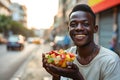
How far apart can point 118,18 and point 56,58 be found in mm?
12449

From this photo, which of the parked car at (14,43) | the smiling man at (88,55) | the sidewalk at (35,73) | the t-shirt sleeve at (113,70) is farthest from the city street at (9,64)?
the t-shirt sleeve at (113,70)

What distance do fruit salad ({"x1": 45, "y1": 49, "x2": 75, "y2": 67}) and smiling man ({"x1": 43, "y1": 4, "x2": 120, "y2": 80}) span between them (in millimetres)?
40

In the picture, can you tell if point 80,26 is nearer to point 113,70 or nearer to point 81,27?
point 81,27

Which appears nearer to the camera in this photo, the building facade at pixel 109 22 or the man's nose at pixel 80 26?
the man's nose at pixel 80 26

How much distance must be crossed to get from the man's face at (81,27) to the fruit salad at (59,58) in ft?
0.52

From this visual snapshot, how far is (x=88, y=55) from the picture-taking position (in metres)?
2.73

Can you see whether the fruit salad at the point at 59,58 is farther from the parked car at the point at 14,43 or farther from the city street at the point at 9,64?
the parked car at the point at 14,43

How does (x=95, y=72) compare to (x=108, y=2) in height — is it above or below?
below

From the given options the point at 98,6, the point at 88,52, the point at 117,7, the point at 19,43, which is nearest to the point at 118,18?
the point at 117,7

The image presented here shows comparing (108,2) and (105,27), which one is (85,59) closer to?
(108,2)

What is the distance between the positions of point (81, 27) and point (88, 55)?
0.75 feet

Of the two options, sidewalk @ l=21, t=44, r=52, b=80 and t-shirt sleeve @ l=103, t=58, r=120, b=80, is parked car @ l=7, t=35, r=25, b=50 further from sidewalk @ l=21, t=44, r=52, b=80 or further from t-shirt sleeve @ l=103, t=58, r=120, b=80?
t-shirt sleeve @ l=103, t=58, r=120, b=80

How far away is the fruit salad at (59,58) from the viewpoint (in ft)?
8.14

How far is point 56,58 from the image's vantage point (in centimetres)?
252
